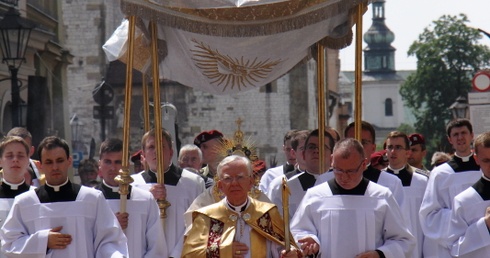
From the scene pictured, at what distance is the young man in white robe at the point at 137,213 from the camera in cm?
1165

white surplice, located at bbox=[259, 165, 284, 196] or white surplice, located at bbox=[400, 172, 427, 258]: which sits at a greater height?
white surplice, located at bbox=[259, 165, 284, 196]

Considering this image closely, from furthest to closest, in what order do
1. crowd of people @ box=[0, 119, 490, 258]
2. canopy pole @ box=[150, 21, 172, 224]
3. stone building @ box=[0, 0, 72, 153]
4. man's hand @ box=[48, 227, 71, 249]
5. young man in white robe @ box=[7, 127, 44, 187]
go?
stone building @ box=[0, 0, 72, 153], young man in white robe @ box=[7, 127, 44, 187], canopy pole @ box=[150, 21, 172, 224], man's hand @ box=[48, 227, 71, 249], crowd of people @ box=[0, 119, 490, 258]

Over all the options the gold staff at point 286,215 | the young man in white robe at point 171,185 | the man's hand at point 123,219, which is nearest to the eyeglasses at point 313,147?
the young man in white robe at point 171,185

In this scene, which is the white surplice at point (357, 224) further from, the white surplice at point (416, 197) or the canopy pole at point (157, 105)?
the white surplice at point (416, 197)

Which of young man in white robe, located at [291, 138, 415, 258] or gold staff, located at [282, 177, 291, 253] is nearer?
gold staff, located at [282, 177, 291, 253]

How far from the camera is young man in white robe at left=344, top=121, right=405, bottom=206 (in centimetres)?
1163

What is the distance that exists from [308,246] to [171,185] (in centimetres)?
307

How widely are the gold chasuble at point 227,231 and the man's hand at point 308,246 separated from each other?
28cm

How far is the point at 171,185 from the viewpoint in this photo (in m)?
12.5

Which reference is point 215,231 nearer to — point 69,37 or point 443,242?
point 443,242

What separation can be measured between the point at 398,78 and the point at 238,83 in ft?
471

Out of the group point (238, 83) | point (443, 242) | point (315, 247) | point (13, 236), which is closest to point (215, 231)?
point (315, 247)

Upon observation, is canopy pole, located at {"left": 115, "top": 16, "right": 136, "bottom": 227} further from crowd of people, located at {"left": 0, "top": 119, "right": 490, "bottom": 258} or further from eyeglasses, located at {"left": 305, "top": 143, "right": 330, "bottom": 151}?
eyeglasses, located at {"left": 305, "top": 143, "right": 330, "bottom": 151}

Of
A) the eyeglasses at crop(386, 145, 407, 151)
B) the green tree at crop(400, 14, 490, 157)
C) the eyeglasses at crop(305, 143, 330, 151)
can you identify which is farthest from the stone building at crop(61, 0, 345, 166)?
the eyeglasses at crop(305, 143, 330, 151)
